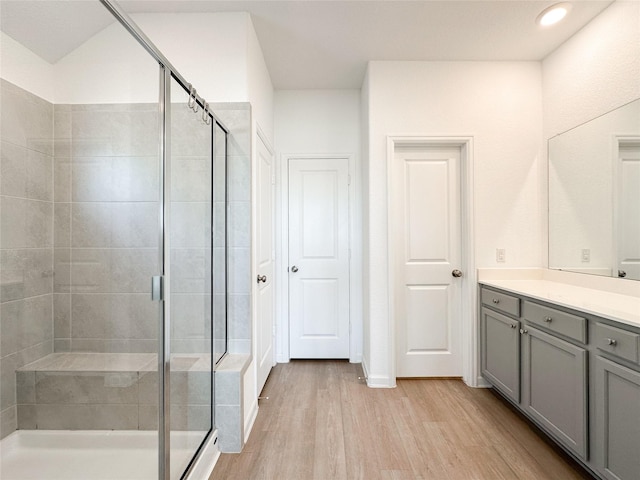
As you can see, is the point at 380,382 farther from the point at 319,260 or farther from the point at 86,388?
the point at 86,388

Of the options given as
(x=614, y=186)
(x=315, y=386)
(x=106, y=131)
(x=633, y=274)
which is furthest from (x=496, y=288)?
(x=106, y=131)

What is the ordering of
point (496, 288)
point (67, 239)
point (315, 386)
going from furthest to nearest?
point (315, 386) < point (496, 288) < point (67, 239)

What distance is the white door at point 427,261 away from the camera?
9.68 ft

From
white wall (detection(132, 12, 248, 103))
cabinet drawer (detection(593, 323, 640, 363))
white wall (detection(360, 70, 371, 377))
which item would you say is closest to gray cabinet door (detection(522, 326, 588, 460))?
cabinet drawer (detection(593, 323, 640, 363))

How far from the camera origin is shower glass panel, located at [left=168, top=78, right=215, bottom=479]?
1519 mm

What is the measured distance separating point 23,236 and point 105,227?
0.88ft

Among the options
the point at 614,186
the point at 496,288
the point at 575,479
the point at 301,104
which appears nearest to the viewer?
the point at 575,479

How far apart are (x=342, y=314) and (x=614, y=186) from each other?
233cm

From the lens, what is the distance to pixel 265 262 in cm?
281

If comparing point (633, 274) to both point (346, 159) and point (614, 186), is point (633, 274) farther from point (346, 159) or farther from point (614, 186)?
point (346, 159)

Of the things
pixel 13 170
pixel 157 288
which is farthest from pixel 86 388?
pixel 13 170

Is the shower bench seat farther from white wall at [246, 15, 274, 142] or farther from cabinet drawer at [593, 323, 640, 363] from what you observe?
cabinet drawer at [593, 323, 640, 363]

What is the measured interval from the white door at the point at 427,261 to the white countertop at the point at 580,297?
379 millimetres

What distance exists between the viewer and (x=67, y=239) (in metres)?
1.20
